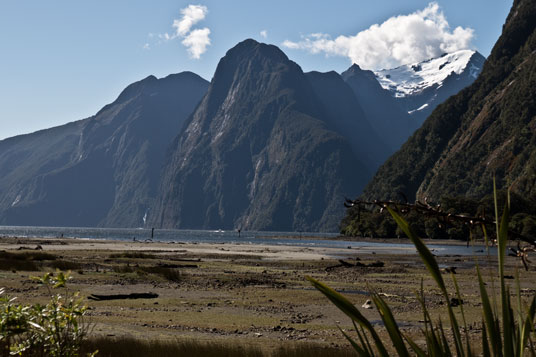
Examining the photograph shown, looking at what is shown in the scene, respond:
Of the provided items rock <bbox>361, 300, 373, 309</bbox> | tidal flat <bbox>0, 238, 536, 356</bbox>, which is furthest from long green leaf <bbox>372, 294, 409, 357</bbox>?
rock <bbox>361, 300, 373, 309</bbox>

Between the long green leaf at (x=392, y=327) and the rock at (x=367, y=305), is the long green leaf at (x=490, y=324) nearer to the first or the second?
the long green leaf at (x=392, y=327)

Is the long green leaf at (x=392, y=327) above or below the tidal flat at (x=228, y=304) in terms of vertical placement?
above

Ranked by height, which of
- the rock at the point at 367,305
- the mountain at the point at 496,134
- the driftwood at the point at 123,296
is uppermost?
the mountain at the point at 496,134

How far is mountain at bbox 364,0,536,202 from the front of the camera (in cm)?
14812

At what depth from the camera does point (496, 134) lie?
16100cm

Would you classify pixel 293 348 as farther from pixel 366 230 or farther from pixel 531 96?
pixel 531 96

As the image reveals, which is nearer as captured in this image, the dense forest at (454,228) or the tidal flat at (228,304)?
the tidal flat at (228,304)

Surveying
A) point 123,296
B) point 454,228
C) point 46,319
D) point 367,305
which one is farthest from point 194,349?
point 454,228

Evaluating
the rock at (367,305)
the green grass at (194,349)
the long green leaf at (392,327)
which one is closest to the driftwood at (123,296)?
the rock at (367,305)

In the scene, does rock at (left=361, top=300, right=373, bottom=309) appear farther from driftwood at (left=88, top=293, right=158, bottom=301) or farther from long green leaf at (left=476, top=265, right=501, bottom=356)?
long green leaf at (left=476, top=265, right=501, bottom=356)

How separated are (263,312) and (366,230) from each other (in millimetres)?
139379

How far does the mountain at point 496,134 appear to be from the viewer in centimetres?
14812

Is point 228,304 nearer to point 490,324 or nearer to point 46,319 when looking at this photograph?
point 46,319

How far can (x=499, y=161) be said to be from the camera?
152 m
